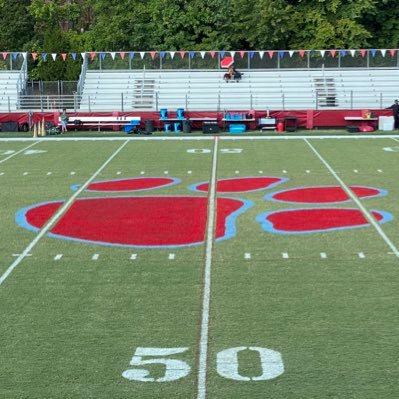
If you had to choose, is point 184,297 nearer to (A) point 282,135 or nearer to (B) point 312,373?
(B) point 312,373

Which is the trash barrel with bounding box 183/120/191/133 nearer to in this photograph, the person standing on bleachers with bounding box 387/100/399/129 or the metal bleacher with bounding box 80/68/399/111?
the metal bleacher with bounding box 80/68/399/111

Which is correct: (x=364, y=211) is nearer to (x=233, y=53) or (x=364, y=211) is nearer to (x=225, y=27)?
(x=233, y=53)

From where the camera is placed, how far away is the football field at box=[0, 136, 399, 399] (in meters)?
9.75

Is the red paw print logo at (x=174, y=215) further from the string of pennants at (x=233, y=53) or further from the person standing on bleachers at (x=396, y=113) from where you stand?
the string of pennants at (x=233, y=53)

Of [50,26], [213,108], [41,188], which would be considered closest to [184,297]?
[41,188]

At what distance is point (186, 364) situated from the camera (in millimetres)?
10039

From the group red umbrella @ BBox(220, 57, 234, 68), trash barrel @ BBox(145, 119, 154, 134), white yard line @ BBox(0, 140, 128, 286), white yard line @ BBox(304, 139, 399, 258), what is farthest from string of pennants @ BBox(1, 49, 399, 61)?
white yard line @ BBox(0, 140, 128, 286)

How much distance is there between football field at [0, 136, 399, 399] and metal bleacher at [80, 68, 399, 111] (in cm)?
1528

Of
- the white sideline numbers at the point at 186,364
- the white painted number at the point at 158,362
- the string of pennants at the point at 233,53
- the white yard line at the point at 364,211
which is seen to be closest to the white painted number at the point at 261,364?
the white sideline numbers at the point at 186,364

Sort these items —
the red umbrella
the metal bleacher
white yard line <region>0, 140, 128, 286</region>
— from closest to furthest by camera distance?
white yard line <region>0, 140, 128, 286</region> → the metal bleacher → the red umbrella

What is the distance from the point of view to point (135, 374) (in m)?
9.78

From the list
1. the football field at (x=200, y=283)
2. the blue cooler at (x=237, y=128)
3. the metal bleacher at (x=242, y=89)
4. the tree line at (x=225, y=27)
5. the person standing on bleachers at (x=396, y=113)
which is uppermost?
the tree line at (x=225, y=27)

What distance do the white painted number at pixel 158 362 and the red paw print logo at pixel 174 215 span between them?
5.33 metres

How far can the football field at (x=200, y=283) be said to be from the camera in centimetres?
975
